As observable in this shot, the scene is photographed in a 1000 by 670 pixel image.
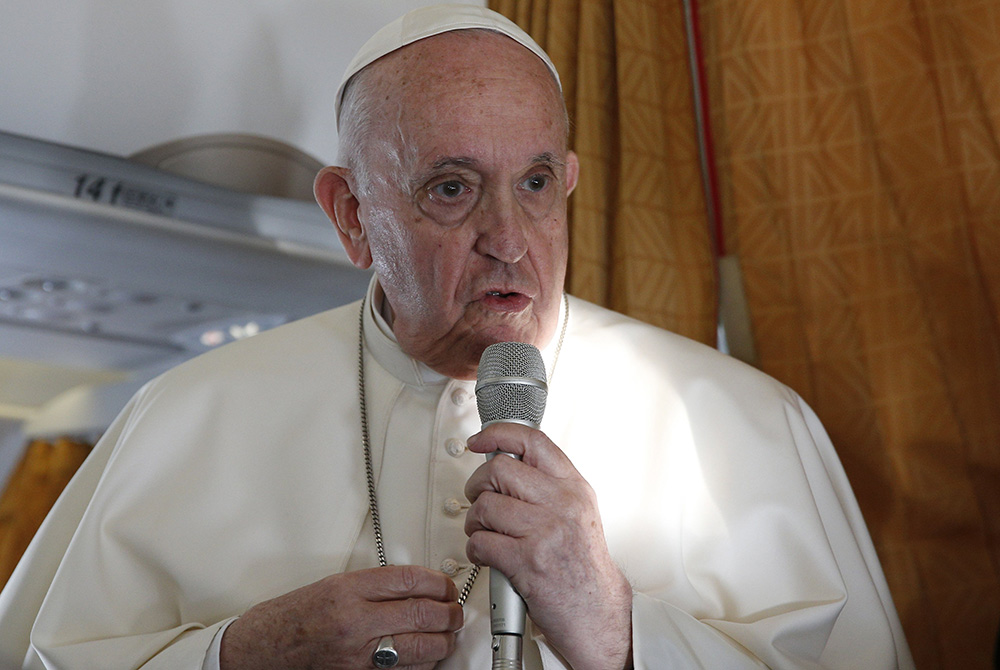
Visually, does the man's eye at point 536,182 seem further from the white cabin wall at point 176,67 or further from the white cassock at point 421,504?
the white cabin wall at point 176,67

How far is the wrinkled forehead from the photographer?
198 cm

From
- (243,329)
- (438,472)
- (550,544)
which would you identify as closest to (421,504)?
(438,472)

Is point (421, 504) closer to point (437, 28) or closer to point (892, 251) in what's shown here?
point (437, 28)

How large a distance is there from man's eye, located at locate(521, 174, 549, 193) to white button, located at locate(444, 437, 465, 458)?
0.52 meters

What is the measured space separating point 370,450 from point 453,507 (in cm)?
27

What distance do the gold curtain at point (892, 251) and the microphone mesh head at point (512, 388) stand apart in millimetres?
1410

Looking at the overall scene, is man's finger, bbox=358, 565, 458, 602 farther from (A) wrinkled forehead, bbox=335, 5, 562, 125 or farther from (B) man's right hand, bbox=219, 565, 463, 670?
(A) wrinkled forehead, bbox=335, 5, 562, 125

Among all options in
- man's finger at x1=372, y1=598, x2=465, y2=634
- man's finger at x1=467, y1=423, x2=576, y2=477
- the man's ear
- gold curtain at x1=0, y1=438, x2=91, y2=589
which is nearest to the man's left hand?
man's finger at x1=467, y1=423, x2=576, y2=477

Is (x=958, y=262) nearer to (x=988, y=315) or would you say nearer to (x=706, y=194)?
(x=988, y=315)

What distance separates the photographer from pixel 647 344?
210 centimetres

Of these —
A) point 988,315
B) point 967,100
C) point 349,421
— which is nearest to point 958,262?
point 988,315

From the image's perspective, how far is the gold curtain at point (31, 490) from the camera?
318 centimetres

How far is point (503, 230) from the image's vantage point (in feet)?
5.86

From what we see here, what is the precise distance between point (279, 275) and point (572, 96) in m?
1.17
